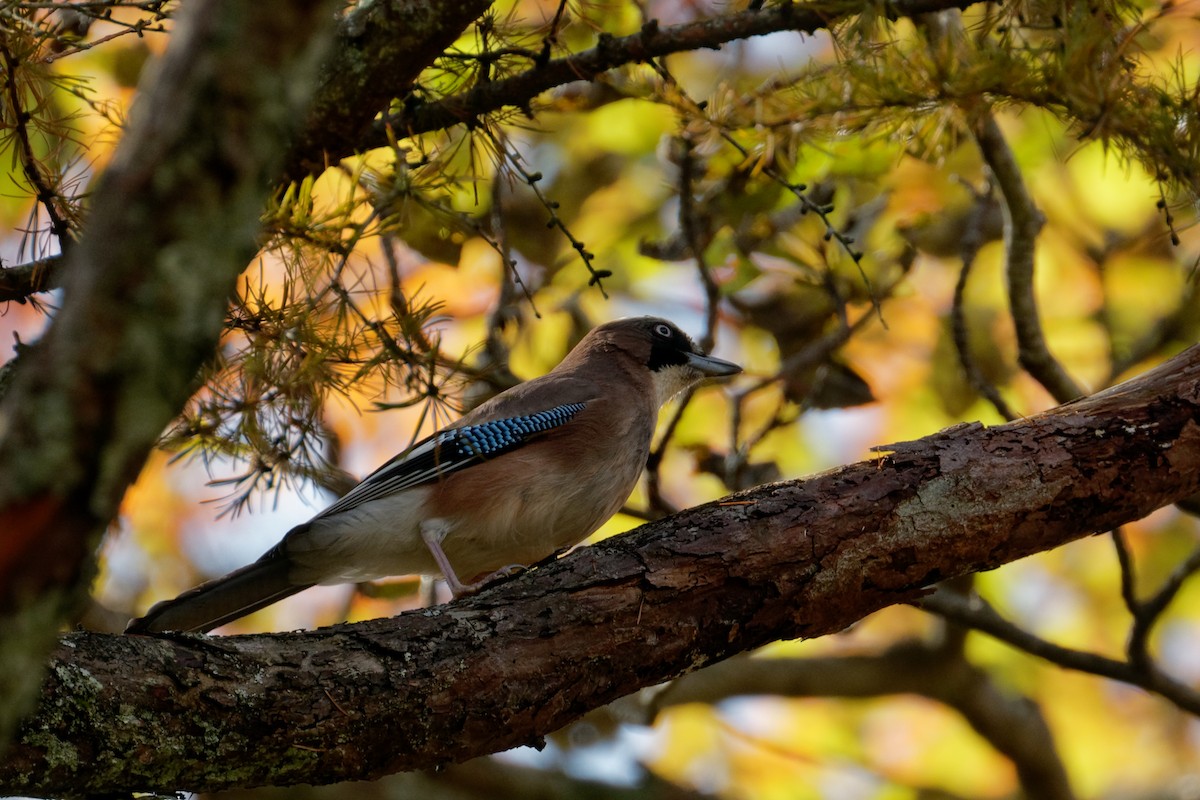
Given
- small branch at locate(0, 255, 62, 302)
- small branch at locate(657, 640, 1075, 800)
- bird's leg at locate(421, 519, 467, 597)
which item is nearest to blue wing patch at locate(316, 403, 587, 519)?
bird's leg at locate(421, 519, 467, 597)

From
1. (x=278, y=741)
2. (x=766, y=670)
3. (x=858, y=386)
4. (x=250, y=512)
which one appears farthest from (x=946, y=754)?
(x=278, y=741)

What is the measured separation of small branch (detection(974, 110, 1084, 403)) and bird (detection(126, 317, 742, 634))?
1878 millimetres

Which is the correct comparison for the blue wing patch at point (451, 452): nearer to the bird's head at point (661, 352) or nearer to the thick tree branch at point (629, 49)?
the bird's head at point (661, 352)

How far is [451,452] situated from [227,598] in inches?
46.8

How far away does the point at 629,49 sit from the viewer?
425 cm

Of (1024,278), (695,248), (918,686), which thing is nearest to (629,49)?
(695,248)

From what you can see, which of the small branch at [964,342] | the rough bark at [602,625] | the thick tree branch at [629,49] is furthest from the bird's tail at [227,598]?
the small branch at [964,342]

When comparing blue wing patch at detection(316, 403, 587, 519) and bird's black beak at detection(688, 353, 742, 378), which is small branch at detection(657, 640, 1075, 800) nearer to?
bird's black beak at detection(688, 353, 742, 378)

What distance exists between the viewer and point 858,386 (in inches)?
255

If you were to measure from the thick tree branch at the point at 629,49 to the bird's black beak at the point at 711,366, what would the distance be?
2.37 m

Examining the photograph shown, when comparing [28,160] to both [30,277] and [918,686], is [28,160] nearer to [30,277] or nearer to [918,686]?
[30,277]

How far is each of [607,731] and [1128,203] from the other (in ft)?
20.0

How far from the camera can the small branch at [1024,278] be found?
5625 millimetres

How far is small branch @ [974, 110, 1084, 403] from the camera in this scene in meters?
5.62
